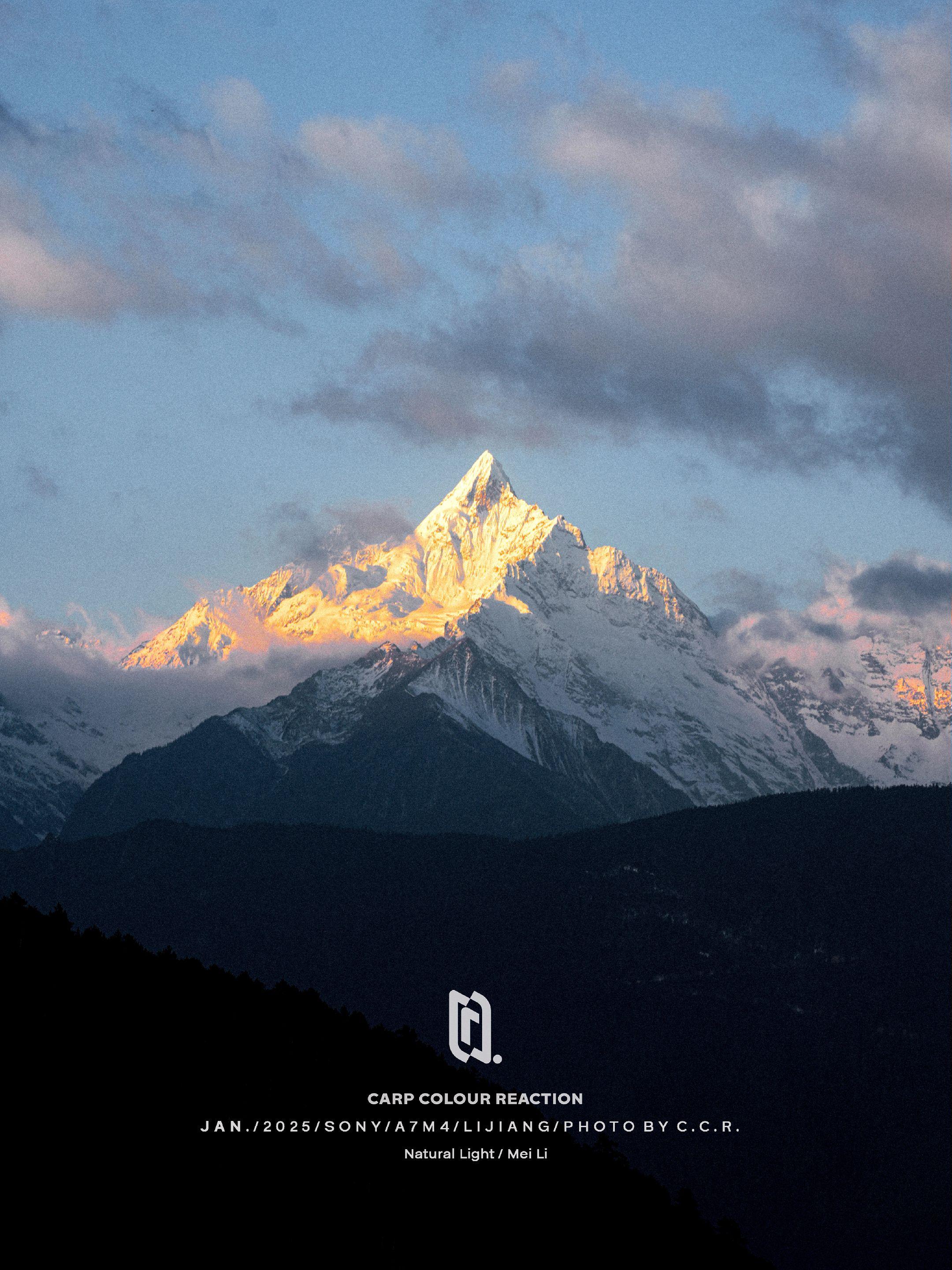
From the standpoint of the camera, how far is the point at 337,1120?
651ft

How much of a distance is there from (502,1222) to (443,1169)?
32.1 ft

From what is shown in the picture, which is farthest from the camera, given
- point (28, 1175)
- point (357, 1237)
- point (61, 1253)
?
point (357, 1237)

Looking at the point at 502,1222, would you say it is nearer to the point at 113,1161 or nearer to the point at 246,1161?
the point at 246,1161

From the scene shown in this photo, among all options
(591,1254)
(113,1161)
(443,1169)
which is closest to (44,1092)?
(113,1161)

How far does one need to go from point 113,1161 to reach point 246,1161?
578 inches

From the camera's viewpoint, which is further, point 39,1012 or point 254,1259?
point 39,1012

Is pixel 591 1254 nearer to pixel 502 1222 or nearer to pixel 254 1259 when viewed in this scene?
pixel 502 1222

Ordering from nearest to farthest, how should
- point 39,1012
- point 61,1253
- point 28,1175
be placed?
point 61,1253
point 28,1175
point 39,1012

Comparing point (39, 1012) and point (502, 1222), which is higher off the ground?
point (39, 1012)

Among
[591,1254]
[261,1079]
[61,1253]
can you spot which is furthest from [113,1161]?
[591,1254]

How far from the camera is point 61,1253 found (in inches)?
5546

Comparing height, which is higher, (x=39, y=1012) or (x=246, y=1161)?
(x=39, y=1012)

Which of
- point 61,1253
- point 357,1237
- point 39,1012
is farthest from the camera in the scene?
point 39,1012

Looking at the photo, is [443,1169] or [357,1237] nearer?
[357,1237]
